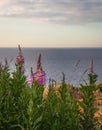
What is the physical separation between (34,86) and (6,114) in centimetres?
53

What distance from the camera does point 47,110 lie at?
4.90 metres

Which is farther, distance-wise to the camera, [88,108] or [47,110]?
[88,108]

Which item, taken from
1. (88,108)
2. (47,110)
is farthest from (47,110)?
(88,108)

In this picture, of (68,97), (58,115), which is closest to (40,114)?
(58,115)

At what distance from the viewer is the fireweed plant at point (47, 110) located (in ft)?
14.9

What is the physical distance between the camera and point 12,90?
5.54 metres

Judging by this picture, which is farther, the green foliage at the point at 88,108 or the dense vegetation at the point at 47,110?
the green foliage at the point at 88,108

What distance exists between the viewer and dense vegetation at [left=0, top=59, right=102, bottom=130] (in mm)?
4543

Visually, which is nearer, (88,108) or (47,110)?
(47,110)

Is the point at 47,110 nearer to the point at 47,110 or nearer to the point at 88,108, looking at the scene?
the point at 47,110

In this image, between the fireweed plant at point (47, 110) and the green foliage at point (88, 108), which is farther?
the green foliage at point (88, 108)

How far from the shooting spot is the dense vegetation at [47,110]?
14.9 ft

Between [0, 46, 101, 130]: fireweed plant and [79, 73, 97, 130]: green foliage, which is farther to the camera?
[79, 73, 97, 130]: green foliage

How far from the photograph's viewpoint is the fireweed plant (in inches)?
179
